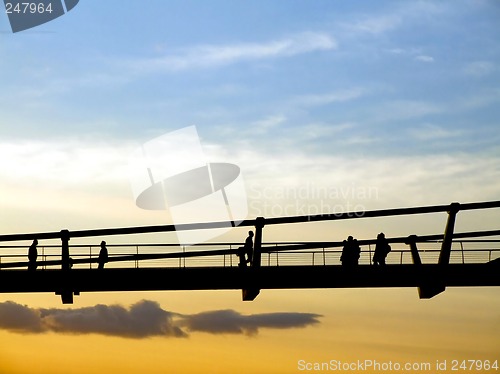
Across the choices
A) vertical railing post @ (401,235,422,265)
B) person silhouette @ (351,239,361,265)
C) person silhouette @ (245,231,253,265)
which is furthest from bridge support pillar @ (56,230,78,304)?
vertical railing post @ (401,235,422,265)

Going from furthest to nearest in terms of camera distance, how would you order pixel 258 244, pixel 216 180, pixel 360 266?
pixel 216 180
pixel 360 266
pixel 258 244

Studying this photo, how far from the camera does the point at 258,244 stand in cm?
1905

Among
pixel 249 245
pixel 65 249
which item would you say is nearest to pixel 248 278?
pixel 249 245

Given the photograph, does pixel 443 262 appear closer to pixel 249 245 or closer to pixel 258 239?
pixel 258 239

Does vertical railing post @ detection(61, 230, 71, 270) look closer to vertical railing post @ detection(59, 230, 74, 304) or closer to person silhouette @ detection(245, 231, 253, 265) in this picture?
vertical railing post @ detection(59, 230, 74, 304)

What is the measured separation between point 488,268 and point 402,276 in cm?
184

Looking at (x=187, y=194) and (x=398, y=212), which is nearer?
(x=398, y=212)

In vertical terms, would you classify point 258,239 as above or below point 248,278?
above

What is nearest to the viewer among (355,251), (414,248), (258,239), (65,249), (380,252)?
(258,239)

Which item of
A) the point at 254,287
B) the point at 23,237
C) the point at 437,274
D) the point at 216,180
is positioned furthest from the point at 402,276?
the point at 23,237

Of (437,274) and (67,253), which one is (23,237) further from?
(437,274)

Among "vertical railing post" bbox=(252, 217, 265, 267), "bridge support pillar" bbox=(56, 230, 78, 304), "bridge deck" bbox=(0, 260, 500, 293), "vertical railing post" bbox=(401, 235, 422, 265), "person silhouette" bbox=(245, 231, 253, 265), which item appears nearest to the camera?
"vertical railing post" bbox=(252, 217, 265, 267)

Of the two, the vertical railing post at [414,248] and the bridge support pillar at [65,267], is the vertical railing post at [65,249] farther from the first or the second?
the vertical railing post at [414,248]

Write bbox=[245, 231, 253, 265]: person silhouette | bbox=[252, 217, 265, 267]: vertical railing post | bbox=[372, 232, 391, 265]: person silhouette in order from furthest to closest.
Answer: bbox=[245, 231, 253, 265]: person silhouette → bbox=[372, 232, 391, 265]: person silhouette → bbox=[252, 217, 265, 267]: vertical railing post
